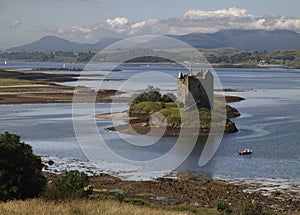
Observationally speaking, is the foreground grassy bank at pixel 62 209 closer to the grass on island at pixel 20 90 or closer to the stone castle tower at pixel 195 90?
the stone castle tower at pixel 195 90

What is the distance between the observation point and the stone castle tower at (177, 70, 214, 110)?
65.8 metres

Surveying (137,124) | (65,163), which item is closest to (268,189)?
(65,163)

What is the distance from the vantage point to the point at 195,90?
66312mm

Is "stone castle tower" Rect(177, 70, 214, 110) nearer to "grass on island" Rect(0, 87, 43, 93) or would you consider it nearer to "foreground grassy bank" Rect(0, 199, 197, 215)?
"foreground grassy bank" Rect(0, 199, 197, 215)

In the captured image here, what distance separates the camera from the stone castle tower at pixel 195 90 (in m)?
65.8

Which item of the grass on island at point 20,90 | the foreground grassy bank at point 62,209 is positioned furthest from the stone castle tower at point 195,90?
the grass on island at point 20,90

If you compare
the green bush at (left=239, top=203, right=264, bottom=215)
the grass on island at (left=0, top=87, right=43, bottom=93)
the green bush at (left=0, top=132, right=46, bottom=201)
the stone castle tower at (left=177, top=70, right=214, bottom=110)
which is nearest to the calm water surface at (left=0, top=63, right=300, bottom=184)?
the stone castle tower at (left=177, top=70, right=214, bottom=110)

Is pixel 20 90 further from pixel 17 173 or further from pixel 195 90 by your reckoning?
pixel 17 173

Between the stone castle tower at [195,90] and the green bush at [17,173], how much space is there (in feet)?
143

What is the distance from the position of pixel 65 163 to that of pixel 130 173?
628 centimetres

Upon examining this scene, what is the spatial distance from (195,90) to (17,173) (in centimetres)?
4591

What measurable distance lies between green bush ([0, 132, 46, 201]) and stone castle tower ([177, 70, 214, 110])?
143 feet

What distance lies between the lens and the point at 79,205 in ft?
52.3

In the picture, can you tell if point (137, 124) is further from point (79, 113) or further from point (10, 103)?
point (10, 103)
